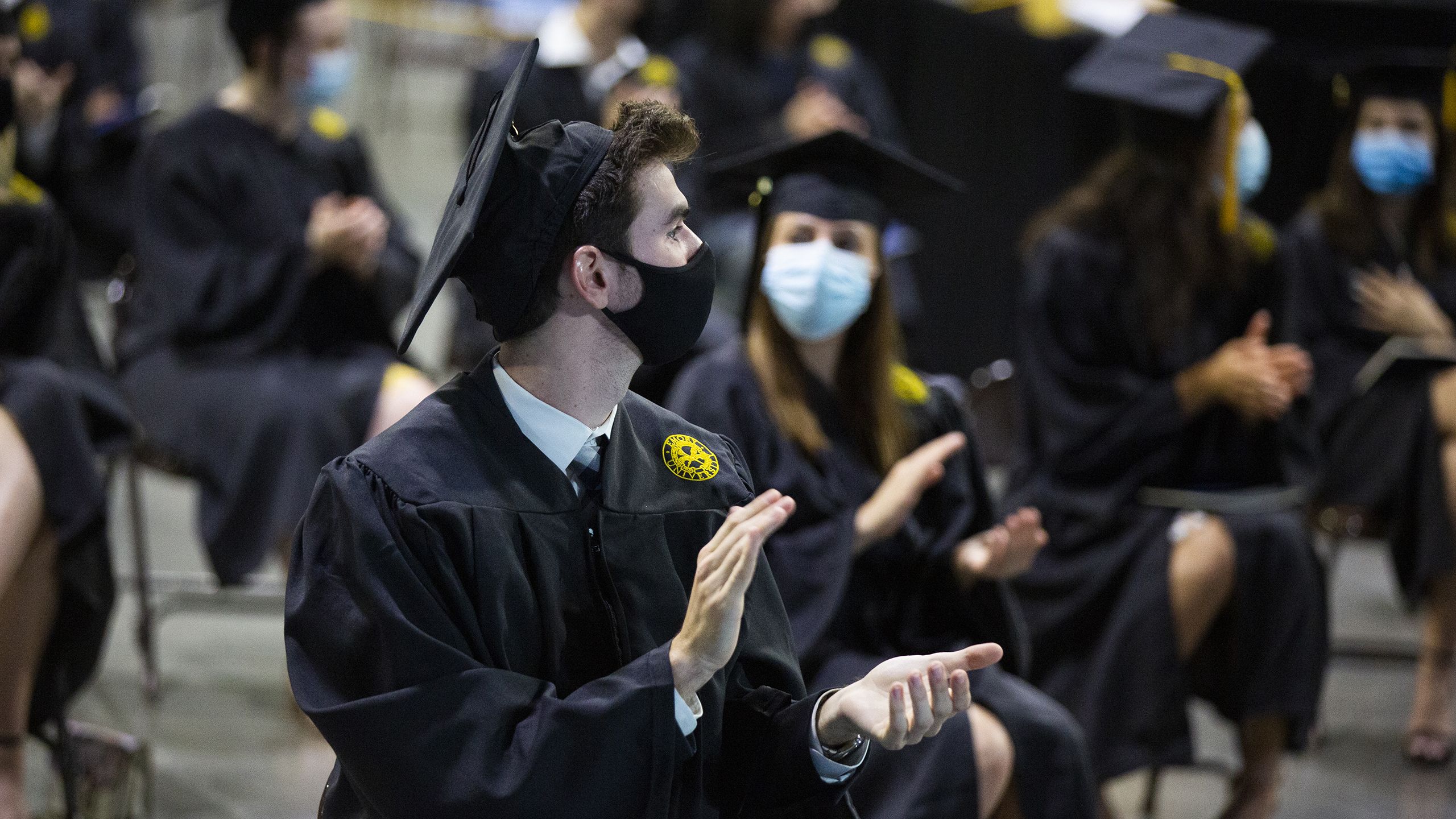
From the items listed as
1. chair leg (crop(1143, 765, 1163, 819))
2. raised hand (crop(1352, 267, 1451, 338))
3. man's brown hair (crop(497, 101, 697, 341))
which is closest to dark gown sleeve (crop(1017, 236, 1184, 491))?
chair leg (crop(1143, 765, 1163, 819))

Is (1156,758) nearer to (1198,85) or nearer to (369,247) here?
(1198,85)

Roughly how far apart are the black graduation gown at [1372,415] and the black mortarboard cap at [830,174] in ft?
4.98

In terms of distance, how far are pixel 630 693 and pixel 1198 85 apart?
297 cm

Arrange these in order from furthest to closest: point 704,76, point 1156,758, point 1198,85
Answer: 1. point 704,76
2. point 1198,85
3. point 1156,758

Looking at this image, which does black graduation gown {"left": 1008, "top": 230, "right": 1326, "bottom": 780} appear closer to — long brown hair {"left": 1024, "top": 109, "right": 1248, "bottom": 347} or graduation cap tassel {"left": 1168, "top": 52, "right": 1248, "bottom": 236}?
long brown hair {"left": 1024, "top": 109, "right": 1248, "bottom": 347}

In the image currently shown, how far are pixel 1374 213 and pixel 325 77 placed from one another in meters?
3.33

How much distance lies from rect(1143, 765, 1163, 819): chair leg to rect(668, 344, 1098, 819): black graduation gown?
846mm

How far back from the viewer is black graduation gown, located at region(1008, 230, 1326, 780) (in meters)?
4.11

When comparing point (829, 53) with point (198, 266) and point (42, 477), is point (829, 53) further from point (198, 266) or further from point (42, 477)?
point (42, 477)

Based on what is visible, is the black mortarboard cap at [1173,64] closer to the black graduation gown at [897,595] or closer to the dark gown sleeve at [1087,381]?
the dark gown sleeve at [1087,381]

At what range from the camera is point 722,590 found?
1.95 m

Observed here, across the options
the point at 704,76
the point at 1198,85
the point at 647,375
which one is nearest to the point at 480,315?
the point at 647,375

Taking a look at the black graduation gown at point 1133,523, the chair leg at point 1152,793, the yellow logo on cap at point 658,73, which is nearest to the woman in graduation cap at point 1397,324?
the black graduation gown at point 1133,523

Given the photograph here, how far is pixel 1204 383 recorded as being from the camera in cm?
425
